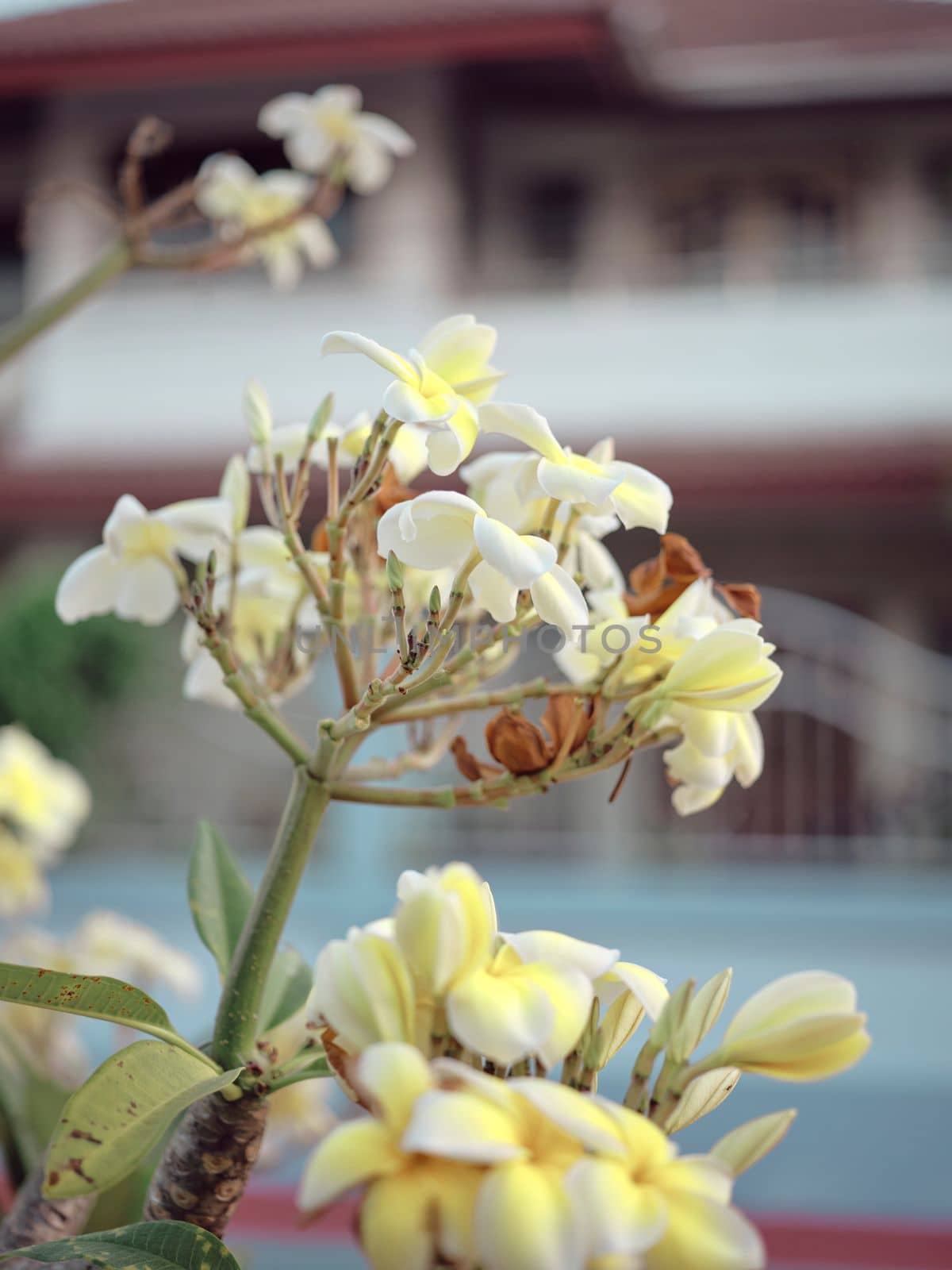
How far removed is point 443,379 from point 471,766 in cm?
13

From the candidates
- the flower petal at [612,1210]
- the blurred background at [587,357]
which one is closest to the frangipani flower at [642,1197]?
the flower petal at [612,1210]

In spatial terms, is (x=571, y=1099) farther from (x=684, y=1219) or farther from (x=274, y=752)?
(x=274, y=752)

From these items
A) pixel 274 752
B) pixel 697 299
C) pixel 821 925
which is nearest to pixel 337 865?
pixel 274 752

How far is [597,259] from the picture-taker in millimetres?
5859

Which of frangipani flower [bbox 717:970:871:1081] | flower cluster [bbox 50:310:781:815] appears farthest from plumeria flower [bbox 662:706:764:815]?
frangipani flower [bbox 717:970:871:1081]

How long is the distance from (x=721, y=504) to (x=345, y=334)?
16.3 feet

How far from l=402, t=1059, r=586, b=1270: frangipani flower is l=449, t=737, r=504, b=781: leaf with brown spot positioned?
173 millimetres

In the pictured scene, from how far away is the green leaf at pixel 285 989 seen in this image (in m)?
0.42

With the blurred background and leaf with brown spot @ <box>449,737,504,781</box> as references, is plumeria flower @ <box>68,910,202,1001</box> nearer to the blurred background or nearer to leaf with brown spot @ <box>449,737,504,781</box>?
leaf with brown spot @ <box>449,737,504,781</box>

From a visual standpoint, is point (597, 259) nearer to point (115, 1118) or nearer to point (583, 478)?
point (583, 478)

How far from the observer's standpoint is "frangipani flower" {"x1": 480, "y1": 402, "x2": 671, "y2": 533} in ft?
1.17

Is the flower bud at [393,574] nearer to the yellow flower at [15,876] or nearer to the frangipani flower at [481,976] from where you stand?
the frangipani flower at [481,976]

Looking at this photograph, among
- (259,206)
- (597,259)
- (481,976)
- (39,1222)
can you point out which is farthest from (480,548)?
(597,259)

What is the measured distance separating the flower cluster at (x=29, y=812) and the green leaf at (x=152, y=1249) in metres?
0.77
